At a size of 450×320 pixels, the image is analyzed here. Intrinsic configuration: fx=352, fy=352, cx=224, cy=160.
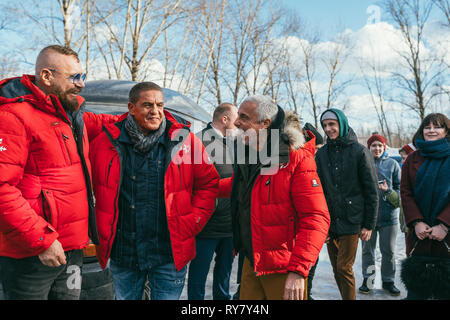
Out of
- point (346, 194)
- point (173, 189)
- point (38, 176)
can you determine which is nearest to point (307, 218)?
Result: point (173, 189)

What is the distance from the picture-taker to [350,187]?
3686 millimetres

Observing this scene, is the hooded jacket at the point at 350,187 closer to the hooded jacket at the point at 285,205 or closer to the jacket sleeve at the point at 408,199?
the jacket sleeve at the point at 408,199

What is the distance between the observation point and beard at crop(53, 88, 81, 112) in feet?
7.20

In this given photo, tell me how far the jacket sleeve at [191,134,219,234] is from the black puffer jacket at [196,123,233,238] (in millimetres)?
911

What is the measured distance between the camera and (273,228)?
2.21 m

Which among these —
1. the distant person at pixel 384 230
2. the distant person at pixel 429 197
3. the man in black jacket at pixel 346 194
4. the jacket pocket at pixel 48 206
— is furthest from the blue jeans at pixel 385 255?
the jacket pocket at pixel 48 206

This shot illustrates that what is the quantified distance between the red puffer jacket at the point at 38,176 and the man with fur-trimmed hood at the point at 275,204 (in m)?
1.02

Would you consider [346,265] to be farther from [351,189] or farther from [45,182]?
[45,182]

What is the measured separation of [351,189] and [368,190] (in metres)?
0.18

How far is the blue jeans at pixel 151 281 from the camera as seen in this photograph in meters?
2.34

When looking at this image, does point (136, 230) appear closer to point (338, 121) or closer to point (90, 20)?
point (338, 121)

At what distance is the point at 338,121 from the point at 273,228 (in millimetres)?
1989

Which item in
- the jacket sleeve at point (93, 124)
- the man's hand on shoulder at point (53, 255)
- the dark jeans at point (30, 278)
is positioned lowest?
the dark jeans at point (30, 278)

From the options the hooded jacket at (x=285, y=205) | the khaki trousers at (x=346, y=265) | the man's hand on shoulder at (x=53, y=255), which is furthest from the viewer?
the khaki trousers at (x=346, y=265)
